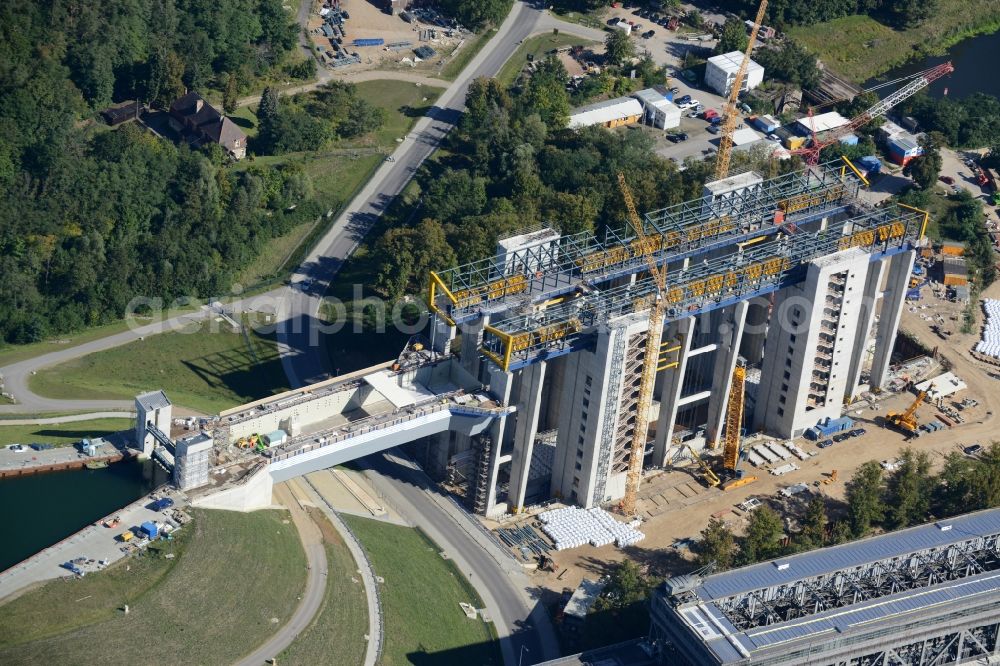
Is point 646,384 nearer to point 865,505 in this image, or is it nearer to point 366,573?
point 865,505

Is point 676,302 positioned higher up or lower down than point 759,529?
higher up

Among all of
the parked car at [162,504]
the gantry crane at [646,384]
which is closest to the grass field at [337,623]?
the parked car at [162,504]

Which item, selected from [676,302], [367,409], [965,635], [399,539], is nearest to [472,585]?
[399,539]

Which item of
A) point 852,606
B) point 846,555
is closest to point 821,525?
point 846,555

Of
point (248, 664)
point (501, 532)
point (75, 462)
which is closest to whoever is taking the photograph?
point (248, 664)

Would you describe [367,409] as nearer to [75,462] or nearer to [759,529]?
[75,462]

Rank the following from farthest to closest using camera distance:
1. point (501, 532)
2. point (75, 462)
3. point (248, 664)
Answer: point (501, 532)
point (75, 462)
point (248, 664)

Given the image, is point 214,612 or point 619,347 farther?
point 619,347

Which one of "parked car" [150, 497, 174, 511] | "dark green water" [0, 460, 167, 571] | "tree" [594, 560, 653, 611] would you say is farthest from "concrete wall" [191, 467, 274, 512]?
"tree" [594, 560, 653, 611]
